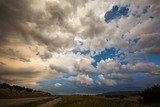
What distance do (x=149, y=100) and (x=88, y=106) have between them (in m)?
9.46

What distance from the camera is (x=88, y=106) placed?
80.9ft

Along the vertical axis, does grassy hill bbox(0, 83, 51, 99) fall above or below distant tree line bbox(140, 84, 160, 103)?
above

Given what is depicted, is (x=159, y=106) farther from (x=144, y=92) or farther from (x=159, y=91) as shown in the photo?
(x=144, y=92)

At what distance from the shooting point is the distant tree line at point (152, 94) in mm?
28941

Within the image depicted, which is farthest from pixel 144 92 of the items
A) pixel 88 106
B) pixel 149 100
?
pixel 88 106

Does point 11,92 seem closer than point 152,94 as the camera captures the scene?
No

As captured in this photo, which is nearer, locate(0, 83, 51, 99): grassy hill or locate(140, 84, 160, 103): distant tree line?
locate(140, 84, 160, 103): distant tree line

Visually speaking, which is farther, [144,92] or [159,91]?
[144,92]

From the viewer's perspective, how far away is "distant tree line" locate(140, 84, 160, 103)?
28.9 metres

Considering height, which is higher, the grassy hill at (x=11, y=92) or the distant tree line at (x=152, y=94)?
the grassy hill at (x=11, y=92)

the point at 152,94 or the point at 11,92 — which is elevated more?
the point at 11,92

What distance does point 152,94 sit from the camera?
29812mm

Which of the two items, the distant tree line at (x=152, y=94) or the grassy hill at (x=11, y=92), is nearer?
the distant tree line at (x=152, y=94)

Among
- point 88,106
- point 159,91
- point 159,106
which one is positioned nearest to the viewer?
point 159,106
